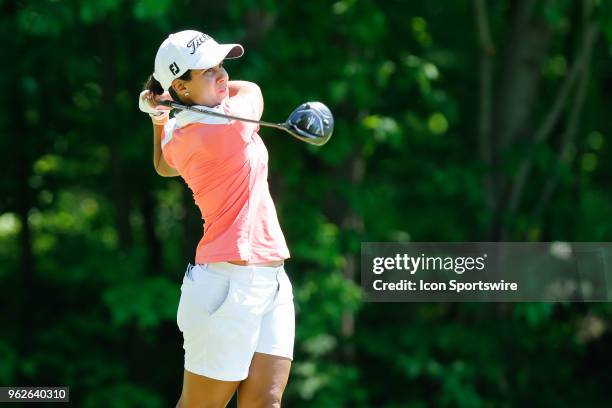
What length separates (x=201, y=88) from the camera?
317 cm

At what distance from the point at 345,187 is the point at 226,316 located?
4369mm

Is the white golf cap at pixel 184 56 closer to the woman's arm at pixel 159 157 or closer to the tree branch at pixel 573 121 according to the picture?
the woman's arm at pixel 159 157

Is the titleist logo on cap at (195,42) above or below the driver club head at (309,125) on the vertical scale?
above

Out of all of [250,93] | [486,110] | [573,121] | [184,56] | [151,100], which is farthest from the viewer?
[486,110]

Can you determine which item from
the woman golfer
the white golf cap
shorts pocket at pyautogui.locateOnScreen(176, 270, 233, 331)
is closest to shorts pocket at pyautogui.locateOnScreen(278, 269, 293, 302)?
the woman golfer

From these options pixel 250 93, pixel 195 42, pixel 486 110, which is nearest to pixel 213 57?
pixel 195 42

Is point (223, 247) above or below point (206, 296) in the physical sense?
above

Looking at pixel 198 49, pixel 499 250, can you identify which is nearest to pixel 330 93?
pixel 499 250

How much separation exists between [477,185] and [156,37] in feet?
8.02

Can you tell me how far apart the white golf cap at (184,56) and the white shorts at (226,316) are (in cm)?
55

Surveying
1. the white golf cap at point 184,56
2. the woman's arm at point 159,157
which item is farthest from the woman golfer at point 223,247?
the woman's arm at point 159,157

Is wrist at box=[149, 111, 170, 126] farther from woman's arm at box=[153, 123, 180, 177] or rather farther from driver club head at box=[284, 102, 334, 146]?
driver club head at box=[284, 102, 334, 146]

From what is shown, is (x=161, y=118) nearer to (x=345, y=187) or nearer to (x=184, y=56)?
(x=184, y=56)

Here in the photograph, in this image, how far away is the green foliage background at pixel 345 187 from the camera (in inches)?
277
